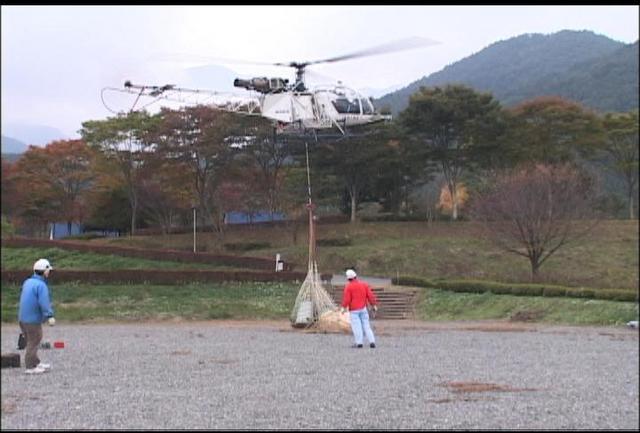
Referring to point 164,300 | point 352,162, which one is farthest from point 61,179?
point 352,162

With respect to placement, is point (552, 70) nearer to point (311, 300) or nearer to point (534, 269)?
point (311, 300)

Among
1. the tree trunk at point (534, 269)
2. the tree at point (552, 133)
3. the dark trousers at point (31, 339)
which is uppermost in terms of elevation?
the tree at point (552, 133)

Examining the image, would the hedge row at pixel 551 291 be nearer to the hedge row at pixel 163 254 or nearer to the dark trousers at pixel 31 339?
the hedge row at pixel 163 254

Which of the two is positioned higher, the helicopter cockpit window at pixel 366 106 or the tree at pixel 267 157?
the helicopter cockpit window at pixel 366 106

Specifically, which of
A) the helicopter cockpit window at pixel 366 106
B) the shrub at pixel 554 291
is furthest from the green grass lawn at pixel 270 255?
the shrub at pixel 554 291

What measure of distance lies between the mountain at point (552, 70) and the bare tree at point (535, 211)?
9589 millimetres

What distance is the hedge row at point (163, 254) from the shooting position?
260 centimetres

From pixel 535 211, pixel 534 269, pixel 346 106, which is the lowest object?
pixel 534 269

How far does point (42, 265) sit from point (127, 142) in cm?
100

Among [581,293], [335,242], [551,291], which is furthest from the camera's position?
[551,291]

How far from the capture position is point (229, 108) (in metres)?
3.31

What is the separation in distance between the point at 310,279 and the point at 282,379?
4.49m

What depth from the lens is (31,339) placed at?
2936mm

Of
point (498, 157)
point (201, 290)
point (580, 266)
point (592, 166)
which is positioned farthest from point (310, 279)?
point (592, 166)
